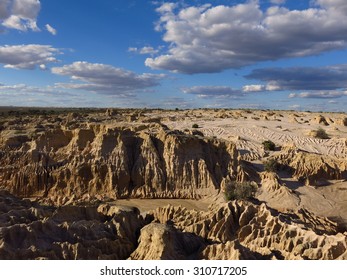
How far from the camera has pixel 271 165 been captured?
30812 mm

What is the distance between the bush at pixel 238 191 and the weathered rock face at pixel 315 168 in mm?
5582

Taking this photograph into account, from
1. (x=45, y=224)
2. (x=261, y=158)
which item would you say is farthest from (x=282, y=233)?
(x=261, y=158)

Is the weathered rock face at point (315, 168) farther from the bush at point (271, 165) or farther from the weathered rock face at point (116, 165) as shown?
the weathered rock face at point (116, 165)

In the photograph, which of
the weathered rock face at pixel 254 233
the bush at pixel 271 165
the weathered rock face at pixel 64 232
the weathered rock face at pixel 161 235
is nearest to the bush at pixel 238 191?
the bush at pixel 271 165

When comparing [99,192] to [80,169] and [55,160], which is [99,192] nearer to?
[80,169]

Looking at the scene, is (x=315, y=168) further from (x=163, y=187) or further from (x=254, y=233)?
(x=254, y=233)

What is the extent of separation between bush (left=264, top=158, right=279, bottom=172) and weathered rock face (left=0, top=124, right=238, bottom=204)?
288 centimetres

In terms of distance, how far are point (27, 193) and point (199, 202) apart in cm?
1240

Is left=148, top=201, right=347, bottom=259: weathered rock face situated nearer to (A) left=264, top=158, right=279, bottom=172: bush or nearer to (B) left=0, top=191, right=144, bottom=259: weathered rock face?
(B) left=0, top=191, right=144, bottom=259: weathered rock face

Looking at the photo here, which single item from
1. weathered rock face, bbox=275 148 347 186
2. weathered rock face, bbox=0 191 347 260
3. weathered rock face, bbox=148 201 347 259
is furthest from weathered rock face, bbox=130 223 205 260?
weathered rock face, bbox=275 148 347 186

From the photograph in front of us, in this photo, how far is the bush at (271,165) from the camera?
3064cm

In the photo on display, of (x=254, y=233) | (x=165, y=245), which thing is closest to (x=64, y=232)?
(x=165, y=245)

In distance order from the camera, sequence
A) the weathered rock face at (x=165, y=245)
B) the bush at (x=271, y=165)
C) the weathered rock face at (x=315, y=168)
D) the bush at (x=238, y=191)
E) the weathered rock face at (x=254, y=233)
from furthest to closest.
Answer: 1. the bush at (x=271, y=165)
2. the weathered rock face at (x=315, y=168)
3. the bush at (x=238, y=191)
4. the weathered rock face at (x=165, y=245)
5. the weathered rock face at (x=254, y=233)

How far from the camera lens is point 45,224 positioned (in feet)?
48.9
